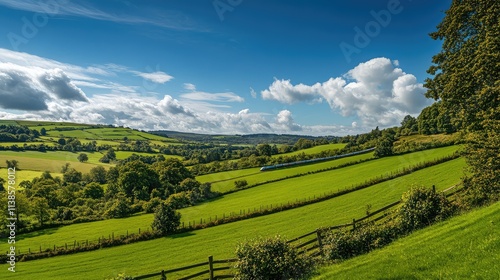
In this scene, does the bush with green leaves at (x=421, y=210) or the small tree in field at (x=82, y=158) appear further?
the small tree in field at (x=82, y=158)

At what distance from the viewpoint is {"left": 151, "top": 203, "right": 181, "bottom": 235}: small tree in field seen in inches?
1845

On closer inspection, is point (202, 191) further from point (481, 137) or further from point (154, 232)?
point (481, 137)

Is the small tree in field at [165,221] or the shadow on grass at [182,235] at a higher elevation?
the small tree in field at [165,221]

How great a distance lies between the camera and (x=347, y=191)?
175 ft

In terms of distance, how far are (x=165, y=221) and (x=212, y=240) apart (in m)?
10.1

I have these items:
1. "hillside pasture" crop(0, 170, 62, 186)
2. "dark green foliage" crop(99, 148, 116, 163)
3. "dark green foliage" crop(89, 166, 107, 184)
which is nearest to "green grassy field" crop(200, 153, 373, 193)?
"dark green foliage" crop(89, 166, 107, 184)

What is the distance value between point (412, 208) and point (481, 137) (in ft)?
25.6

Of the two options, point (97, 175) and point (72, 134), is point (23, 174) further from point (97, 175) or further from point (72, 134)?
point (72, 134)

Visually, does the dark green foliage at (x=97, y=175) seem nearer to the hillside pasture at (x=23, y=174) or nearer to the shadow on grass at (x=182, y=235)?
the hillside pasture at (x=23, y=174)

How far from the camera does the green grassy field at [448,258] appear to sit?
966 cm

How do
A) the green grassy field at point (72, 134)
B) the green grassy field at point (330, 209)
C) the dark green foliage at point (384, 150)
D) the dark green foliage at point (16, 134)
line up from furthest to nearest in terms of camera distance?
the green grassy field at point (72, 134)
the dark green foliage at point (16, 134)
the dark green foliage at point (384, 150)
the green grassy field at point (330, 209)

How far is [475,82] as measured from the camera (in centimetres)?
2195

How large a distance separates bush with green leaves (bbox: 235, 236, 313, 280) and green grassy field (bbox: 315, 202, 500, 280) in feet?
4.17

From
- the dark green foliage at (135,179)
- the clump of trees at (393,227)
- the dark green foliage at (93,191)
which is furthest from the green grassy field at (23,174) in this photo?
the clump of trees at (393,227)
